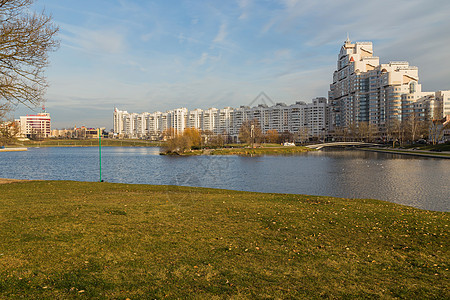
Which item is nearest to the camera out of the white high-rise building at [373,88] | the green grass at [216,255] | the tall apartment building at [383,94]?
the green grass at [216,255]

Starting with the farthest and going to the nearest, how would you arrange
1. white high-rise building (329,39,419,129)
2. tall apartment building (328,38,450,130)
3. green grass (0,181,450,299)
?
white high-rise building (329,39,419,129), tall apartment building (328,38,450,130), green grass (0,181,450,299)

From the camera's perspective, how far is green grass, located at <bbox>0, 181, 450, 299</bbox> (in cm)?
631

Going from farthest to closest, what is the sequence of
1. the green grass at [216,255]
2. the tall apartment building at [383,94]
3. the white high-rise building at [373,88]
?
1. the white high-rise building at [373,88]
2. the tall apartment building at [383,94]
3. the green grass at [216,255]

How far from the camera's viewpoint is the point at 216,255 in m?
8.23

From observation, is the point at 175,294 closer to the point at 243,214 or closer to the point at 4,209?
the point at 243,214

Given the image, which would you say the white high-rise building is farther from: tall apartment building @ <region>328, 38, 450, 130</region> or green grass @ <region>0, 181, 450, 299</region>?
green grass @ <region>0, 181, 450, 299</region>

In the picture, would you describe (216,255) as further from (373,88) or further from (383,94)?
(373,88)

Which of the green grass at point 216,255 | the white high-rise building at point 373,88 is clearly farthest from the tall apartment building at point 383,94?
the green grass at point 216,255

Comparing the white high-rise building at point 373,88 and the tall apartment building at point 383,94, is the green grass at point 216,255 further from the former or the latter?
the white high-rise building at point 373,88

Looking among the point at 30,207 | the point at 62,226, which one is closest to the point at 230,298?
the point at 62,226

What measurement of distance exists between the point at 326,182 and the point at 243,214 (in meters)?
27.7

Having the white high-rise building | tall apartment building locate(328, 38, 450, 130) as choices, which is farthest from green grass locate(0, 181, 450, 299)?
the white high-rise building

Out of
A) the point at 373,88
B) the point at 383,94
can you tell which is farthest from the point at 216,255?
the point at 373,88

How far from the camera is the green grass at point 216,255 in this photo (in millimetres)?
6309
